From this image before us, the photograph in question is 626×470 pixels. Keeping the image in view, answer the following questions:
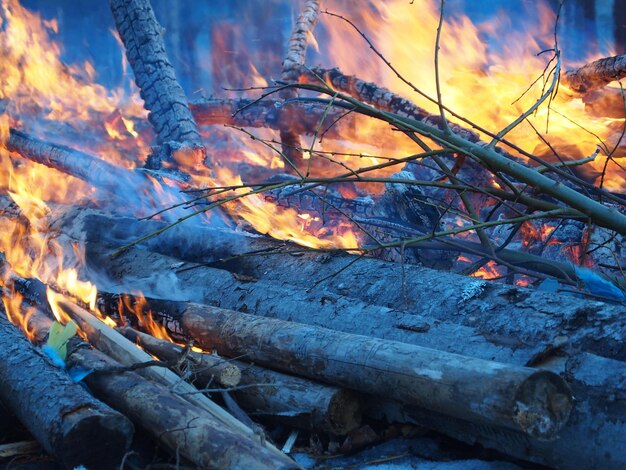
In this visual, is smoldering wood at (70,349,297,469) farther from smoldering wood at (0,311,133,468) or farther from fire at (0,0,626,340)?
fire at (0,0,626,340)

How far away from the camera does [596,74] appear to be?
6.42 meters

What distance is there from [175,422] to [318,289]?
1.34 m

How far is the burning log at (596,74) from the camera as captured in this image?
6172mm

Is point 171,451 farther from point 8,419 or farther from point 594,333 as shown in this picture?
point 594,333

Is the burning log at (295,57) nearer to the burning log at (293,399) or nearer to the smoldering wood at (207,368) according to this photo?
the smoldering wood at (207,368)

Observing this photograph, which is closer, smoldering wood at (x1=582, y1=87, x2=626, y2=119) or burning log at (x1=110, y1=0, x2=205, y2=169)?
burning log at (x1=110, y1=0, x2=205, y2=169)

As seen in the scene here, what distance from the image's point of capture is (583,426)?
2.17m

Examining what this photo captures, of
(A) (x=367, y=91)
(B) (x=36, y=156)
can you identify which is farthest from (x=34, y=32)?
(A) (x=367, y=91)

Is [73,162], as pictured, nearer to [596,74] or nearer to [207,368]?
[207,368]

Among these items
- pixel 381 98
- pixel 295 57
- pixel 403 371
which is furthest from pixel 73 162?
pixel 403 371

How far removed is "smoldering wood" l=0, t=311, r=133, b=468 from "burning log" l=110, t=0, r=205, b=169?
482 cm

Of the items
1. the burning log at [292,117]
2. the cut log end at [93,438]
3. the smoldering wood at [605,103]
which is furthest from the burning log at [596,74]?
the cut log end at [93,438]

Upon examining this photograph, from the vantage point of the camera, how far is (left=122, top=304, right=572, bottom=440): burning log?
2053 mm

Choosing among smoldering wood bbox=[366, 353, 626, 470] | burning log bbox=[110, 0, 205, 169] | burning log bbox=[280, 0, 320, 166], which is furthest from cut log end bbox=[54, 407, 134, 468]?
burning log bbox=[110, 0, 205, 169]
